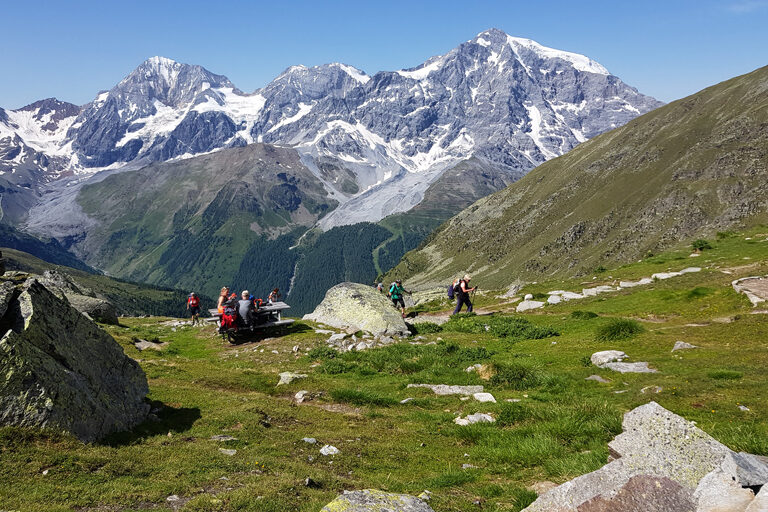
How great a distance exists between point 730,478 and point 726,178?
197920 millimetres

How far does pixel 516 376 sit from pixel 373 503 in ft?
40.4

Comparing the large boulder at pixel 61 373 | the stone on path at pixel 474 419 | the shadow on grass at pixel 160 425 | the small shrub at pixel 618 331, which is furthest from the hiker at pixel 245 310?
the small shrub at pixel 618 331

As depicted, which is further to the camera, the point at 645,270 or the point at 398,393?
the point at 645,270

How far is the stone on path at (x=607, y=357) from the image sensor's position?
1862cm

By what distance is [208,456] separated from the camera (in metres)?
10.8

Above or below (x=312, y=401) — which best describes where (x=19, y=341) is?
above

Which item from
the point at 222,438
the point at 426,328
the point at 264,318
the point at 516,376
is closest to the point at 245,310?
the point at 264,318

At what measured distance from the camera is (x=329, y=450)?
39.2 ft

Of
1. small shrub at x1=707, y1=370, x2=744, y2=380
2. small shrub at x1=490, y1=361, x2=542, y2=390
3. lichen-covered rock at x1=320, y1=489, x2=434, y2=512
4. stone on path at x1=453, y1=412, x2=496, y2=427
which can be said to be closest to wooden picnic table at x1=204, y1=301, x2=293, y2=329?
small shrub at x1=490, y1=361, x2=542, y2=390

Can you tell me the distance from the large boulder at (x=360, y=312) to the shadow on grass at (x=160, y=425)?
646 inches

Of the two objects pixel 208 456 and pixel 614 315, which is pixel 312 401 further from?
pixel 614 315

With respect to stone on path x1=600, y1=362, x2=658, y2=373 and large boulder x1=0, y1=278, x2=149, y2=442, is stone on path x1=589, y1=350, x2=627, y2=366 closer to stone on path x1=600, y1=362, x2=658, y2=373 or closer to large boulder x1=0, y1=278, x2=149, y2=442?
stone on path x1=600, y1=362, x2=658, y2=373

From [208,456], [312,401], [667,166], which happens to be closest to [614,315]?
[312,401]

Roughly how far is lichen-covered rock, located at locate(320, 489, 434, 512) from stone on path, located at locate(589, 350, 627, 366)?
14.0 meters
